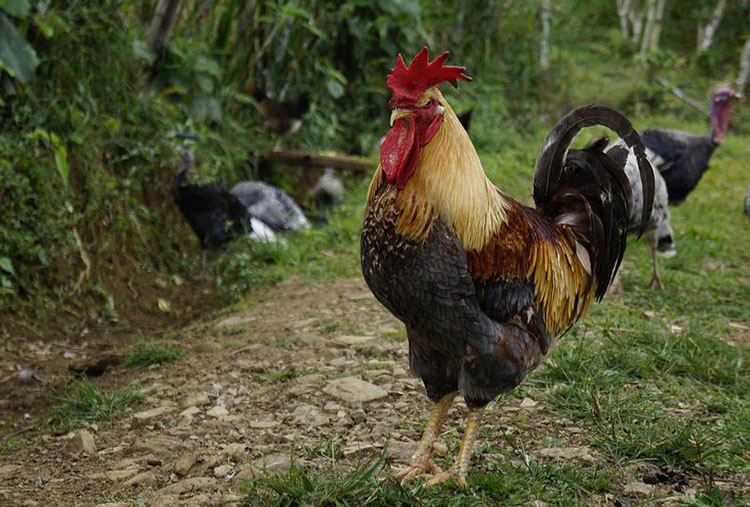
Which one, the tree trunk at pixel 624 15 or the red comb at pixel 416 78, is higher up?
the tree trunk at pixel 624 15

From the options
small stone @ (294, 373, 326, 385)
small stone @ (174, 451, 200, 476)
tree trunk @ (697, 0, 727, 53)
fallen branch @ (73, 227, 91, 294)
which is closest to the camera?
small stone @ (174, 451, 200, 476)

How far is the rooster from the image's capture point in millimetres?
2799

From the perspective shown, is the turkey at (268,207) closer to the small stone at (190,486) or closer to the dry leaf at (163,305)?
the dry leaf at (163,305)

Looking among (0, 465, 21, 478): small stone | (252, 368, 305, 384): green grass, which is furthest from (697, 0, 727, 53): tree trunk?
(0, 465, 21, 478): small stone

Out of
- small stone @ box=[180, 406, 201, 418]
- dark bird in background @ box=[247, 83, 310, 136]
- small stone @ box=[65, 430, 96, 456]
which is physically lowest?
small stone @ box=[65, 430, 96, 456]

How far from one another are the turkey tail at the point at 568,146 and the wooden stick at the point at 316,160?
5.01 m

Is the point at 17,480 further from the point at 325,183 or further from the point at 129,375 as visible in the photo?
the point at 325,183

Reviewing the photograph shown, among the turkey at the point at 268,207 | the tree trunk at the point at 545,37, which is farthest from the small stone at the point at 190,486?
the tree trunk at the point at 545,37

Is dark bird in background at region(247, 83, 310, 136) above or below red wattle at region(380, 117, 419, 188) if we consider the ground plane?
below

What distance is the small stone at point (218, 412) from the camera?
3803 mm

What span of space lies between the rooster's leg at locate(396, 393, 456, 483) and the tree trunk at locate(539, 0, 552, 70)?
416 inches

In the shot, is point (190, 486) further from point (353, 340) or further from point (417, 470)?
point (353, 340)

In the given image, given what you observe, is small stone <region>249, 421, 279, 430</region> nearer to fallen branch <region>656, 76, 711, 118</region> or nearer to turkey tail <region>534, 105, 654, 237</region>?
turkey tail <region>534, 105, 654, 237</region>

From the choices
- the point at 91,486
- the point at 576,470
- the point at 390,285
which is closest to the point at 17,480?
the point at 91,486
